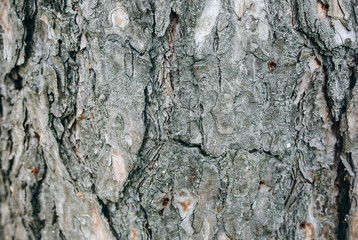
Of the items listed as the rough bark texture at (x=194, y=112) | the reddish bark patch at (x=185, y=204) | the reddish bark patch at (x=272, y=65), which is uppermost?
the reddish bark patch at (x=272, y=65)

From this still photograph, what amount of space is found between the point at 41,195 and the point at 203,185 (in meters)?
0.59

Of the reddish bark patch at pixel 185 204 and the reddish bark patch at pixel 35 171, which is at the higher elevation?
the reddish bark patch at pixel 185 204

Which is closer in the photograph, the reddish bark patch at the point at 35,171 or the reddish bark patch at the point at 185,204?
the reddish bark patch at the point at 185,204

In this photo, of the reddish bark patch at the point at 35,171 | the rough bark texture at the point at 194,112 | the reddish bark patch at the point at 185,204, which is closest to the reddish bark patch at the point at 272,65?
the rough bark texture at the point at 194,112

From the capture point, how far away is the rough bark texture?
3.43 ft

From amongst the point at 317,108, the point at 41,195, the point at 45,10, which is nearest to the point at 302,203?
the point at 317,108

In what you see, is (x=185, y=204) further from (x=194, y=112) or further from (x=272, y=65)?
(x=272, y=65)

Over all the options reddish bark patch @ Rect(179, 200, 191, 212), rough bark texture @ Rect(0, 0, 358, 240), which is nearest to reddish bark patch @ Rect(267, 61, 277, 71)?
rough bark texture @ Rect(0, 0, 358, 240)

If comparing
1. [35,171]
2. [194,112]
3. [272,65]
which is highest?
[272,65]

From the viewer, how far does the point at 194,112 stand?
1087 millimetres

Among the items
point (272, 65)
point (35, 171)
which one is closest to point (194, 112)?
point (272, 65)

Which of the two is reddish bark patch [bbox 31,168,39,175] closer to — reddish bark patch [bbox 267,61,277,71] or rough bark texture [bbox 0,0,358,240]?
rough bark texture [bbox 0,0,358,240]

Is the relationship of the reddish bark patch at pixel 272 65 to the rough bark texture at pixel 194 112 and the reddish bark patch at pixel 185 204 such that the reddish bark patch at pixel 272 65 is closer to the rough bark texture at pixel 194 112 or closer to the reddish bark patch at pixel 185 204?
the rough bark texture at pixel 194 112

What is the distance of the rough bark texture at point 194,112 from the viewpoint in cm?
105
